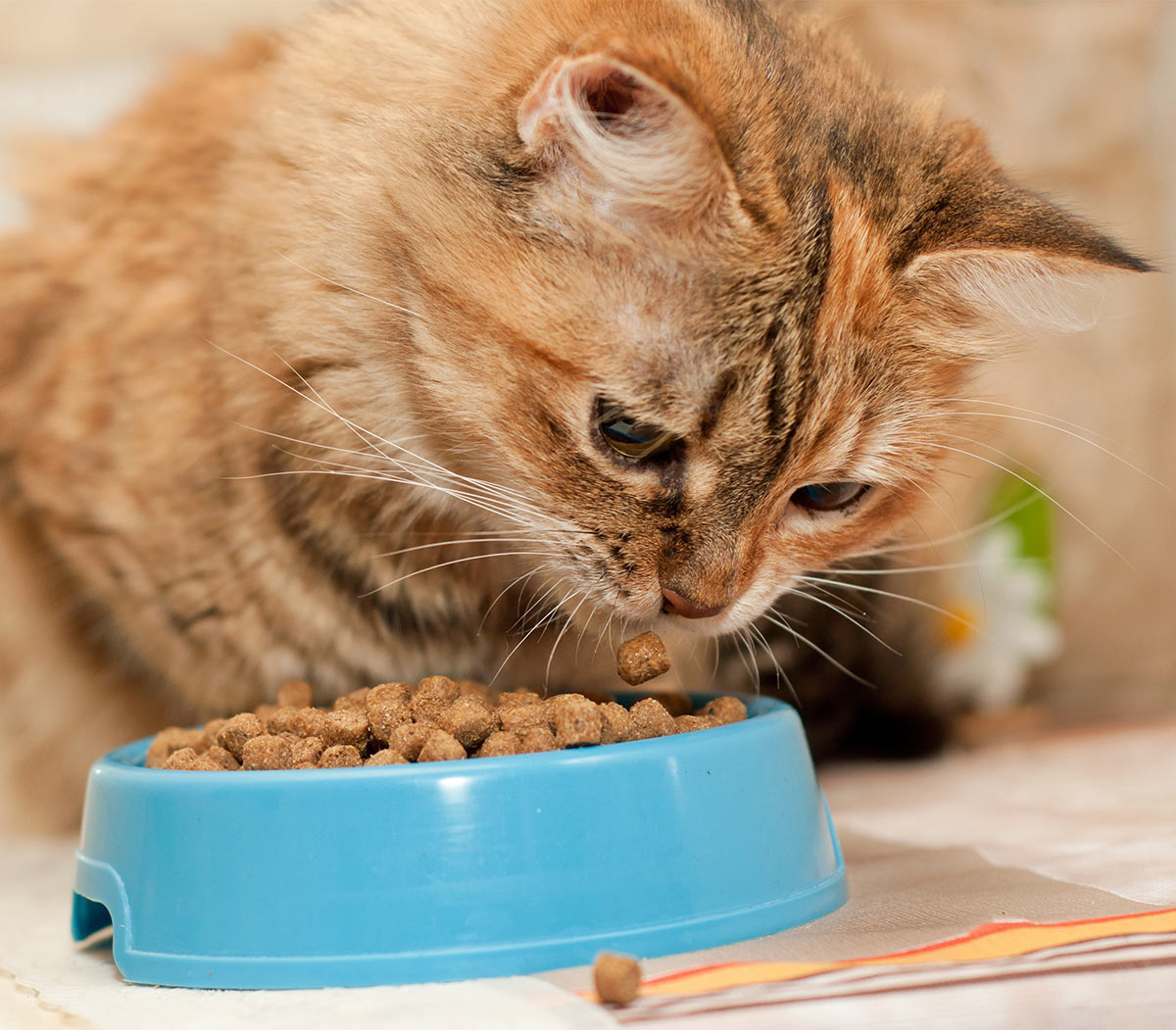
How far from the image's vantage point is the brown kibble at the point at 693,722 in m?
1.24

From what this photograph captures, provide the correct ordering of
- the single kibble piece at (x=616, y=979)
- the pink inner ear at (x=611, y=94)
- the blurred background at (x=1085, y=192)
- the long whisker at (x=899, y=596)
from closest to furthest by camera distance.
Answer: the single kibble piece at (x=616, y=979) → the pink inner ear at (x=611, y=94) → the long whisker at (x=899, y=596) → the blurred background at (x=1085, y=192)

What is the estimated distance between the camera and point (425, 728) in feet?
3.88

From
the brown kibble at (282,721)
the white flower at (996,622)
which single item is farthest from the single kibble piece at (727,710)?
the white flower at (996,622)

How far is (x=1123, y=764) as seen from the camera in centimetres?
196

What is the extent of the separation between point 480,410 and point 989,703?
166 cm

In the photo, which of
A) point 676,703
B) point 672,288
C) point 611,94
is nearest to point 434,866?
point 676,703

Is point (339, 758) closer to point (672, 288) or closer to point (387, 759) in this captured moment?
point (387, 759)

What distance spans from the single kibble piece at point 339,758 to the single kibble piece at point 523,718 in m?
0.14

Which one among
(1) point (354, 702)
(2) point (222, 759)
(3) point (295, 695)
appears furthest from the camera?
(3) point (295, 695)

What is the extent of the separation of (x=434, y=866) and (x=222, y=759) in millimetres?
297

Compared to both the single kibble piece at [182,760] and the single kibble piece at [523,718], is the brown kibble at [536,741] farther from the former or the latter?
the single kibble piece at [182,760]

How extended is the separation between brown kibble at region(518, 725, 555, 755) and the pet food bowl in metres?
0.08

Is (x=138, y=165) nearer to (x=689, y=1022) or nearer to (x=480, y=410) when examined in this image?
(x=480, y=410)

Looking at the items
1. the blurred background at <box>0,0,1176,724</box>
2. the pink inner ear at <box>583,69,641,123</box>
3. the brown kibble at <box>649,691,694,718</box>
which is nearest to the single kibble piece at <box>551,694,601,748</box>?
the brown kibble at <box>649,691,694,718</box>
